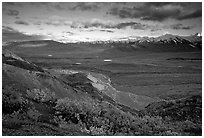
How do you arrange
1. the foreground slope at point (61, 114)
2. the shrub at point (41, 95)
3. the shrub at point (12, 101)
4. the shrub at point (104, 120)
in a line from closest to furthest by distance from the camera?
the foreground slope at point (61, 114) < the shrub at point (12, 101) < the shrub at point (104, 120) < the shrub at point (41, 95)

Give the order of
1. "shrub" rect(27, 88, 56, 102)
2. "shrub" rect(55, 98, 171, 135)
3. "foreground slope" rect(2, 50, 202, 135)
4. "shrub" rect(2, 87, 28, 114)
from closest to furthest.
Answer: "foreground slope" rect(2, 50, 202, 135)
"shrub" rect(2, 87, 28, 114)
"shrub" rect(55, 98, 171, 135)
"shrub" rect(27, 88, 56, 102)

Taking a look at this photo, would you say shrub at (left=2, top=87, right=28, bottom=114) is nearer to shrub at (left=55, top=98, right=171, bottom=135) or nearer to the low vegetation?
the low vegetation

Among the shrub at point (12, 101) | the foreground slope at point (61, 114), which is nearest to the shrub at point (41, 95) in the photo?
the foreground slope at point (61, 114)

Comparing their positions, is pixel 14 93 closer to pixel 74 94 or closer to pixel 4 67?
pixel 4 67

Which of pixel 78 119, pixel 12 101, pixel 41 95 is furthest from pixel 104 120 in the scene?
pixel 12 101

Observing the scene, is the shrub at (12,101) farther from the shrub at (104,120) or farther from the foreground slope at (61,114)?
the shrub at (104,120)

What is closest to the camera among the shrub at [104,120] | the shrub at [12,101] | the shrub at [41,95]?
the shrub at [12,101]

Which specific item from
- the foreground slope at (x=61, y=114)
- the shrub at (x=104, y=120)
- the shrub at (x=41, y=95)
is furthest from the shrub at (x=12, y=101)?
the shrub at (x=104, y=120)

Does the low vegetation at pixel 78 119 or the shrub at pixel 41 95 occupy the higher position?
the shrub at pixel 41 95

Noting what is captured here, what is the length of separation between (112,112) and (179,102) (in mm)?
3219

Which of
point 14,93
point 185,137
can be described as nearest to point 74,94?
point 14,93

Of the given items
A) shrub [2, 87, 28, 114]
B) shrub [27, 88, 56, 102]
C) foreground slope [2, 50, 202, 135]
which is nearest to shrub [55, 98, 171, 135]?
foreground slope [2, 50, 202, 135]

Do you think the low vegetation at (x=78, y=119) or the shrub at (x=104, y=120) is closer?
the low vegetation at (x=78, y=119)

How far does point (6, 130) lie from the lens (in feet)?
23.0
